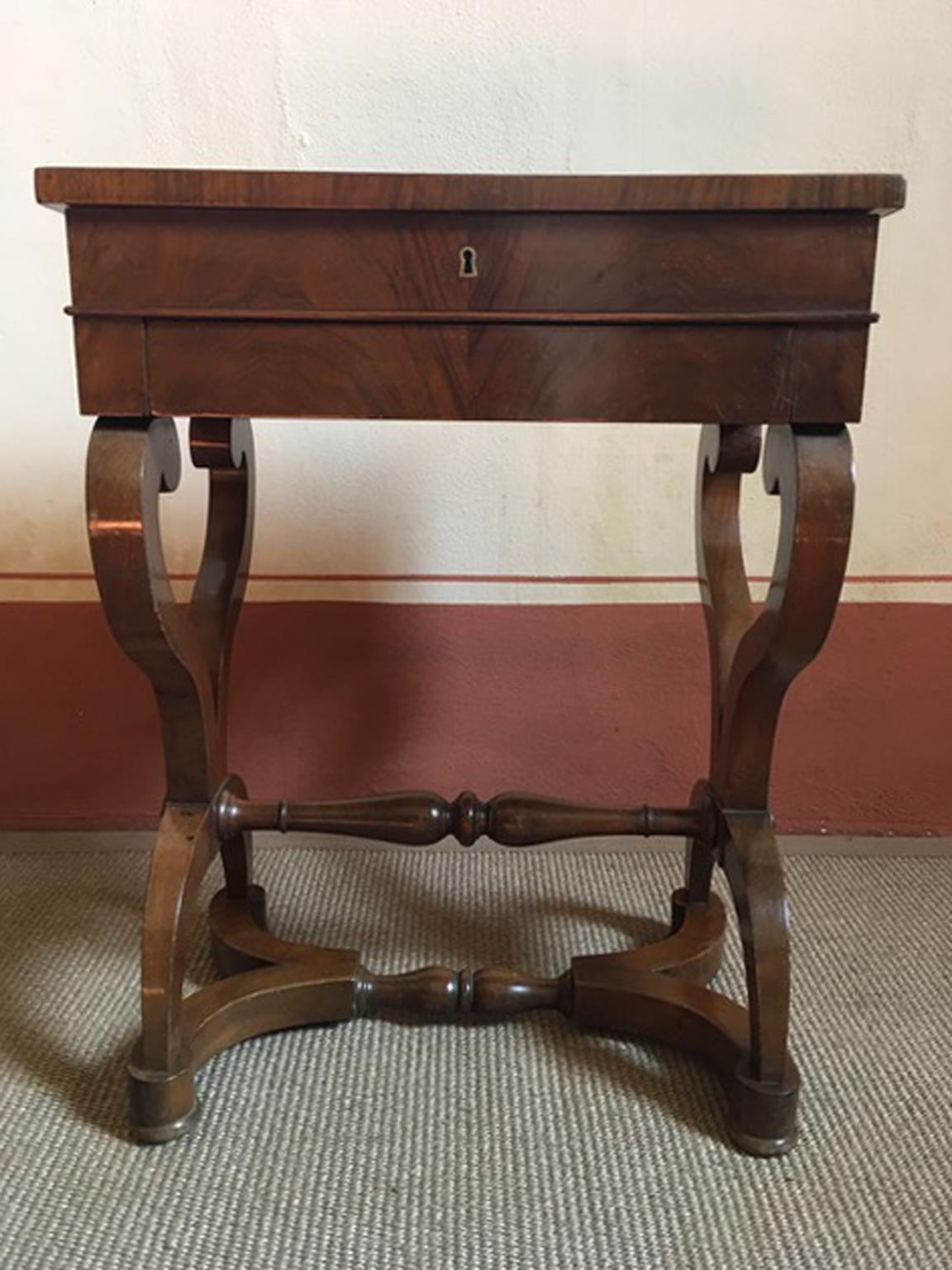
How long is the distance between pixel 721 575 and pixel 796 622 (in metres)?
0.29

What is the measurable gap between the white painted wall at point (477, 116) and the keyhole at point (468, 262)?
23.3 inches

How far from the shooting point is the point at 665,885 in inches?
58.1

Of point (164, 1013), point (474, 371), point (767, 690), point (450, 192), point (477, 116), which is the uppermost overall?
point (477, 116)

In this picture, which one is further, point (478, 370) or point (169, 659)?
point (169, 659)

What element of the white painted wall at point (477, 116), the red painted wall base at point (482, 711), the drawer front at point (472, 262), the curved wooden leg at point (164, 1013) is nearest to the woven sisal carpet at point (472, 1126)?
the curved wooden leg at point (164, 1013)

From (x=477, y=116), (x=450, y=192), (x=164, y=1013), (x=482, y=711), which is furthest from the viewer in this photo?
(x=482, y=711)

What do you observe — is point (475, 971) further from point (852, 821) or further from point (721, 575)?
point (852, 821)

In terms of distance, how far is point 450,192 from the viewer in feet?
2.79

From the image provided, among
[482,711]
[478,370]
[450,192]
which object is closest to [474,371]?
[478,370]

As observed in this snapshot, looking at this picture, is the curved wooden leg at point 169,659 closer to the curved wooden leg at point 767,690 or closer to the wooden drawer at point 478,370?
the wooden drawer at point 478,370

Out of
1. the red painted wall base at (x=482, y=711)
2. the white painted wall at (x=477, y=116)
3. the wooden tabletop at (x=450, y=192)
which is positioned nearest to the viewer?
the wooden tabletop at (x=450, y=192)

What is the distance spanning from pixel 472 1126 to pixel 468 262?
735 mm

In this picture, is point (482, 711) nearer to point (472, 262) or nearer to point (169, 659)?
point (169, 659)

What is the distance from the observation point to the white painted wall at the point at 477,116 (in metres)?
1.37
